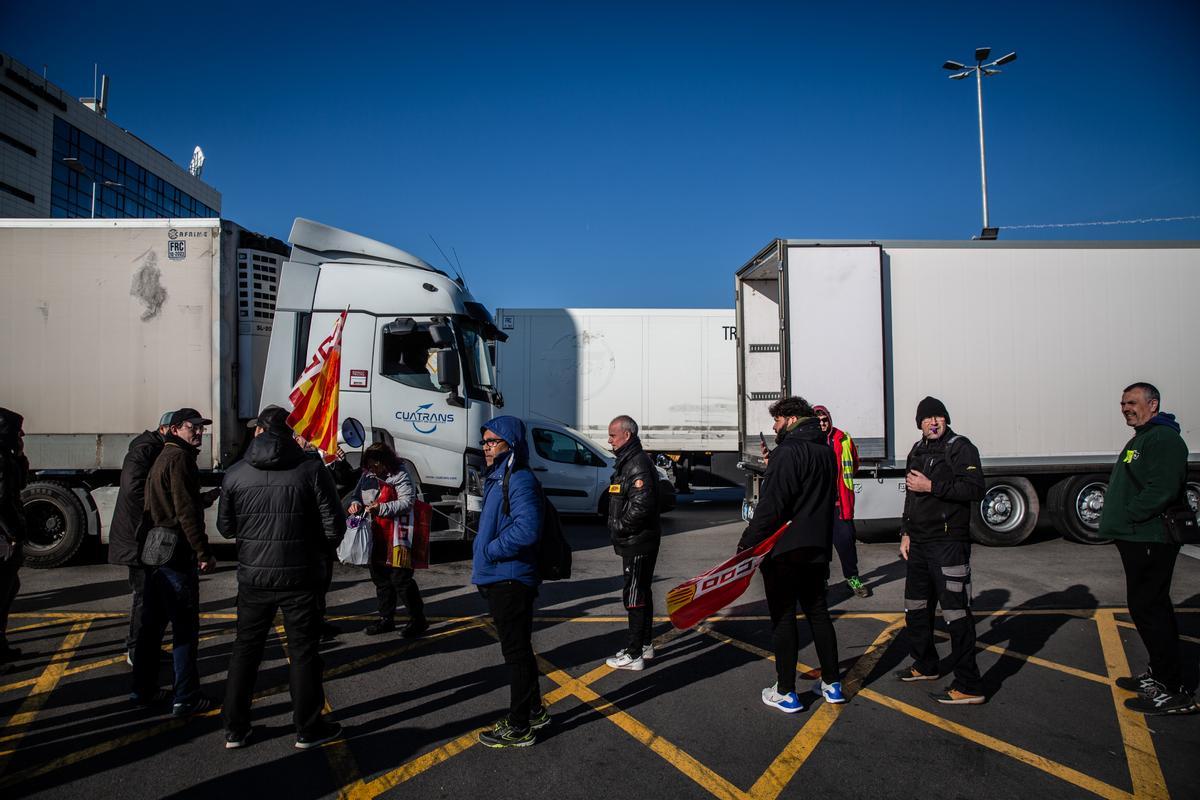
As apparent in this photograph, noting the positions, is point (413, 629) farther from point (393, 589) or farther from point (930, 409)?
point (930, 409)

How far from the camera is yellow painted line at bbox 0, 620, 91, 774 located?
3.65 meters

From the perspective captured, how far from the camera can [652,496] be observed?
464 cm

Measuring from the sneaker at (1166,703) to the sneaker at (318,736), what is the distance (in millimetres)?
4573

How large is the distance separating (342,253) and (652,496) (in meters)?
5.53

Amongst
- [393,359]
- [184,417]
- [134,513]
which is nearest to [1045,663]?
[184,417]

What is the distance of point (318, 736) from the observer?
139 inches

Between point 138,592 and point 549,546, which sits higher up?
point 549,546

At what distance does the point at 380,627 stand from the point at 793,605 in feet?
11.1

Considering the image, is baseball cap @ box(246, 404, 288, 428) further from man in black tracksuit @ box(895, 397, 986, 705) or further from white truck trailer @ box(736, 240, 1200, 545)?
white truck trailer @ box(736, 240, 1200, 545)

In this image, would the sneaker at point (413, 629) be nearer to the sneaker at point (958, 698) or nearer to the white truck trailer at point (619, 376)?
the sneaker at point (958, 698)

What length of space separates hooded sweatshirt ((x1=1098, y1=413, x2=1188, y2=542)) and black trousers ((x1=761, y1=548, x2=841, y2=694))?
186 centimetres

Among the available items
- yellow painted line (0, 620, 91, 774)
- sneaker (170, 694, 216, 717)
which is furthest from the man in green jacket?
yellow painted line (0, 620, 91, 774)

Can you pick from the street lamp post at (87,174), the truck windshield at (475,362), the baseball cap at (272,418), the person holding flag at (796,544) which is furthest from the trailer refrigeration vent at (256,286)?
the street lamp post at (87,174)

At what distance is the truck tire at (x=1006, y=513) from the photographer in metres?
9.16
